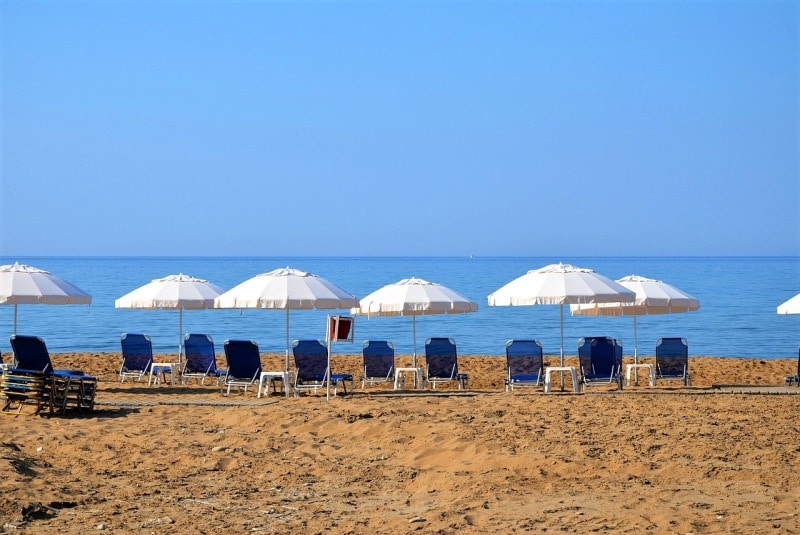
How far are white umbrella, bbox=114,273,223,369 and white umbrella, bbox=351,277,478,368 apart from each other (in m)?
2.20

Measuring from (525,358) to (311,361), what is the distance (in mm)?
2762

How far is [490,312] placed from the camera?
42.1 meters

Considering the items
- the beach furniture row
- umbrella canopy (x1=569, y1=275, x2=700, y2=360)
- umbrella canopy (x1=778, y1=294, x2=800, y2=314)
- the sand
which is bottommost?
the sand

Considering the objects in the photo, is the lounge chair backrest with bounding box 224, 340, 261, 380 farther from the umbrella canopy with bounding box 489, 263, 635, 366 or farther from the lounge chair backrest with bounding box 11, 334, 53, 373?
the umbrella canopy with bounding box 489, 263, 635, 366

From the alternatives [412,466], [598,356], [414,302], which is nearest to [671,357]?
[598,356]

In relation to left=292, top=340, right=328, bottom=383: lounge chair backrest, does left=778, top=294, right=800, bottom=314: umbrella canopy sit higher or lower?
higher

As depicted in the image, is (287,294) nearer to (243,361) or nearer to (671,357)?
(243,361)

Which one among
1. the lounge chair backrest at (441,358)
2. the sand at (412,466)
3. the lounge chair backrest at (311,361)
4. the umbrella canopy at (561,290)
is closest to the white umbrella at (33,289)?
the sand at (412,466)

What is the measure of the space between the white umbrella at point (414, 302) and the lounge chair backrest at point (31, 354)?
163 inches

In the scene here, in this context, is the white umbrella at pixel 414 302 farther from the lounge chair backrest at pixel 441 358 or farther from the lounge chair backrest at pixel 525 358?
the lounge chair backrest at pixel 525 358

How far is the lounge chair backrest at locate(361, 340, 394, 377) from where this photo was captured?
46.3 feet

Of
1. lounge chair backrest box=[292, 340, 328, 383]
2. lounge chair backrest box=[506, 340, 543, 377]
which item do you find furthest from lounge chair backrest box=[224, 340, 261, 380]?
lounge chair backrest box=[506, 340, 543, 377]

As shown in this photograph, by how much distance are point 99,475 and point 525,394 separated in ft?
20.0

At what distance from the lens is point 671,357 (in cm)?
1452
